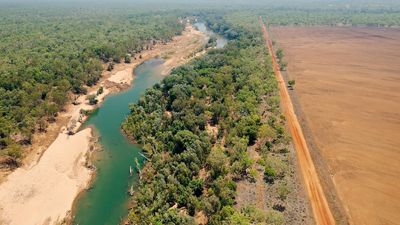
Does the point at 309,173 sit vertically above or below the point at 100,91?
below

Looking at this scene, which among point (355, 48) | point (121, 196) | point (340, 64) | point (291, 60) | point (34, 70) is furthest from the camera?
point (355, 48)

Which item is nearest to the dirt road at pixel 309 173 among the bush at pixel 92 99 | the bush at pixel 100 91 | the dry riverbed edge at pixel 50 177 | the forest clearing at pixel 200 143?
the forest clearing at pixel 200 143

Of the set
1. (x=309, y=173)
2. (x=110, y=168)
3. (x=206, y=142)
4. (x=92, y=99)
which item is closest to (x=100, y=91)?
(x=92, y=99)

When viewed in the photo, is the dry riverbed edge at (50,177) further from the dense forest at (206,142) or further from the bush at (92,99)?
the dense forest at (206,142)

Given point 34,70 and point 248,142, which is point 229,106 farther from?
point 34,70

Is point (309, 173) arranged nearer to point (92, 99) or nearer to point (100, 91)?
point (92, 99)

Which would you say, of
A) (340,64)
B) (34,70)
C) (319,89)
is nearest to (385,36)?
(340,64)
